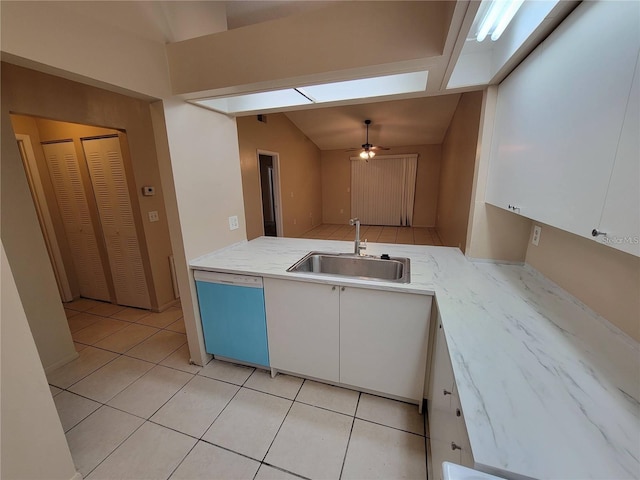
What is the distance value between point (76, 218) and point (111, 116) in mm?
1437

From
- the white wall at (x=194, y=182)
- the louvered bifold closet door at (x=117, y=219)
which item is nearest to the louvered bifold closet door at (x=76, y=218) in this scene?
the louvered bifold closet door at (x=117, y=219)

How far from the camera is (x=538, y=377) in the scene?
0.82m

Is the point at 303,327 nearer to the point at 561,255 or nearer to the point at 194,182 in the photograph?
the point at 194,182

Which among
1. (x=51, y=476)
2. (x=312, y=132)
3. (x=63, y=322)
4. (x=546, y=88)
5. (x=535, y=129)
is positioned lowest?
(x=51, y=476)

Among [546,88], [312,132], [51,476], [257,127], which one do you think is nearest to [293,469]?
[51,476]

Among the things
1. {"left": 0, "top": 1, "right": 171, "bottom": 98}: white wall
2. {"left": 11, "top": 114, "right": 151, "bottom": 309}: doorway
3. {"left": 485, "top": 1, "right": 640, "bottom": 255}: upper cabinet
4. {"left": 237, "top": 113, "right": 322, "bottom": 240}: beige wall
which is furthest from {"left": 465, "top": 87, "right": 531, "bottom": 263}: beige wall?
{"left": 237, "top": 113, "right": 322, "bottom": 240}: beige wall

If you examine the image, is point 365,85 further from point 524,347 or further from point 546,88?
point 524,347

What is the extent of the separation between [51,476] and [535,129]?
2.76m

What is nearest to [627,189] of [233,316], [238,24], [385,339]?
[385,339]

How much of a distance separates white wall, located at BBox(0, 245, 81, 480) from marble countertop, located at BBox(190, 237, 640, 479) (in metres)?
1.50

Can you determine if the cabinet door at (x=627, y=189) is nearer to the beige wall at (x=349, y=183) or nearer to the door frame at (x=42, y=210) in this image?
the door frame at (x=42, y=210)

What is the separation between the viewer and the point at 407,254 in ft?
6.54

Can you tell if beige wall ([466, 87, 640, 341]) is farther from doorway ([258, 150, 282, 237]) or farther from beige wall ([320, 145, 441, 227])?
beige wall ([320, 145, 441, 227])

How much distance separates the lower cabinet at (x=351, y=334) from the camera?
150 cm
